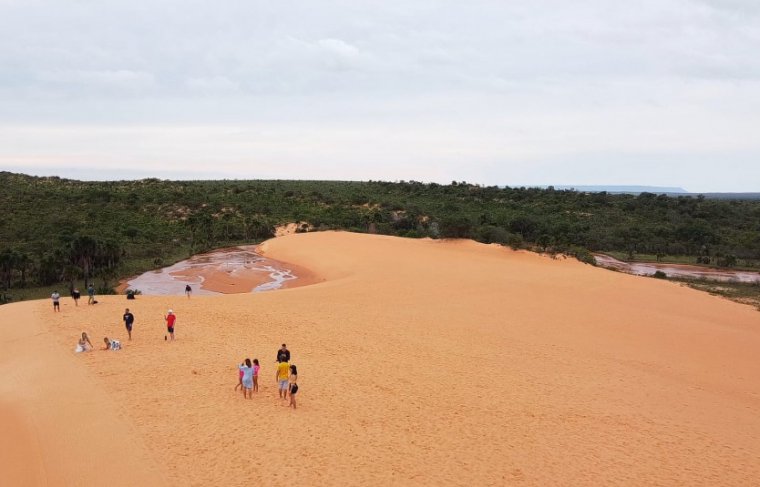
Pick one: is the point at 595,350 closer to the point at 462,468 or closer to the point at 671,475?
the point at 671,475

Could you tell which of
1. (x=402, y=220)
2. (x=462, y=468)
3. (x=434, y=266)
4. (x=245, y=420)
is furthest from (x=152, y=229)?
(x=462, y=468)

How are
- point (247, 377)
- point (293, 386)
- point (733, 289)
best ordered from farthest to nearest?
point (733, 289) → point (247, 377) → point (293, 386)

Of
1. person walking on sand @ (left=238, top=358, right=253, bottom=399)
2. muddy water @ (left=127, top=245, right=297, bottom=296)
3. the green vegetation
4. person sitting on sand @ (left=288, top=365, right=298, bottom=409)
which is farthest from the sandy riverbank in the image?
the green vegetation

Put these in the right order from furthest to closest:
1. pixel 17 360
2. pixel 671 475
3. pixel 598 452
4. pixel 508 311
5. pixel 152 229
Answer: pixel 152 229 → pixel 508 311 → pixel 17 360 → pixel 598 452 → pixel 671 475

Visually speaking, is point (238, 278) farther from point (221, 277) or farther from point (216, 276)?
point (216, 276)

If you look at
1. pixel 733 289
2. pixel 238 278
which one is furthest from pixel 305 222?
pixel 733 289

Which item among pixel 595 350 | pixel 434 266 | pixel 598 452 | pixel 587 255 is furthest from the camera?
pixel 587 255

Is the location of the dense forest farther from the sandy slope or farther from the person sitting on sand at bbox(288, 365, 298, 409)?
the person sitting on sand at bbox(288, 365, 298, 409)
